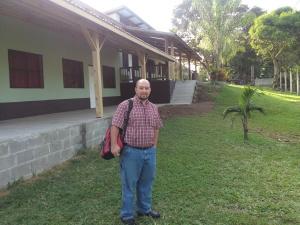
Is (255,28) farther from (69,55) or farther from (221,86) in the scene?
(69,55)

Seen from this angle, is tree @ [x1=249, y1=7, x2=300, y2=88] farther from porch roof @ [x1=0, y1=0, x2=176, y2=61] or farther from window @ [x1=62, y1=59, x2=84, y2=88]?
window @ [x1=62, y1=59, x2=84, y2=88]

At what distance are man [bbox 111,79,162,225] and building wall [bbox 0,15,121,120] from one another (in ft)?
18.1

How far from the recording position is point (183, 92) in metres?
14.4

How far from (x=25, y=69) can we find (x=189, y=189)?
628 cm

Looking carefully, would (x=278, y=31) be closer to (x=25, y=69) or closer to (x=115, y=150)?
(x=25, y=69)

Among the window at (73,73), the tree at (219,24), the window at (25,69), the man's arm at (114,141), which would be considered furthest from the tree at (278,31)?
the man's arm at (114,141)

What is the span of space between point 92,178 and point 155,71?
11533 mm

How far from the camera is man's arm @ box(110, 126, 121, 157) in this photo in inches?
107

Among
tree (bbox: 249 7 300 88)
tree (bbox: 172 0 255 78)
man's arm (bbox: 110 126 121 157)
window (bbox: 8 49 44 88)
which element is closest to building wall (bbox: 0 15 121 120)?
A: window (bbox: 8 49 44 88)

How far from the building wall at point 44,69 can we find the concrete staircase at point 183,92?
4.84 meters

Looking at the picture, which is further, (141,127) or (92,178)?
(92,178)

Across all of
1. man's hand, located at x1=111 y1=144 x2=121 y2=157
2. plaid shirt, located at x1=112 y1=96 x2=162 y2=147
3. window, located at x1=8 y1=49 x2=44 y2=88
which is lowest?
man's hand, located at x1=111 y1=144 x2=121 y2=157

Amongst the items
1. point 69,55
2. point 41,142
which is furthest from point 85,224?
point 69,55

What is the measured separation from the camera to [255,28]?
23.4 m
